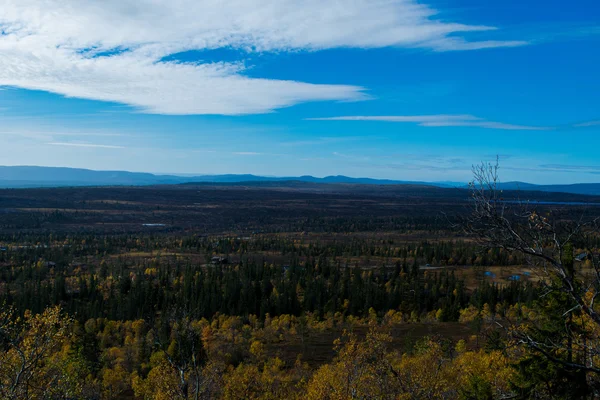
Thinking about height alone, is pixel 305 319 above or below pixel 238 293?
below

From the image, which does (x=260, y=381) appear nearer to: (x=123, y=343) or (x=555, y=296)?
(x=555, y=296)

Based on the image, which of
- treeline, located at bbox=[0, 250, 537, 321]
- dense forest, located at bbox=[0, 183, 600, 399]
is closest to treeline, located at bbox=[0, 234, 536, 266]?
dense forest, located at bbox=[0, 183, 600, 399]

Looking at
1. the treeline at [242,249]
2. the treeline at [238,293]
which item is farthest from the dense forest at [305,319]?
the treeline at [242,249]

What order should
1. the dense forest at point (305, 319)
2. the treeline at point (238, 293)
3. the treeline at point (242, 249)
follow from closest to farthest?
the dense forest at point (305, 319), the treeline at point (238, 293), the treeline at point (242, 249)

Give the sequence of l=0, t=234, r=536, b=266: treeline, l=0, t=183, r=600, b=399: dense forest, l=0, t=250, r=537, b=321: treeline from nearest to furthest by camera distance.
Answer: l=0, t=183, r=600, b=399: dense forest < l=0, t=250, r=537, b=321: treeline < l=0, t=234, r=536, b=266: treeline

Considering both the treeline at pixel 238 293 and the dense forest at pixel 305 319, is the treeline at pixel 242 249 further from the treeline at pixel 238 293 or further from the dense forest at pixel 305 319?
the treeline at pixel 238 293

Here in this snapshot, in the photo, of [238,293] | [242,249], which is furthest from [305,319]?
[242,249]

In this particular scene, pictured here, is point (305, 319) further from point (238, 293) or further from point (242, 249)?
point (242, 249)

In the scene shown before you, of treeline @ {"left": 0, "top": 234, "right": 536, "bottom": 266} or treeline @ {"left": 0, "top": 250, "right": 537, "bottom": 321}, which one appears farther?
treeline @ {"left": 0, "top": 234, "right": 536, "bottom": 266}

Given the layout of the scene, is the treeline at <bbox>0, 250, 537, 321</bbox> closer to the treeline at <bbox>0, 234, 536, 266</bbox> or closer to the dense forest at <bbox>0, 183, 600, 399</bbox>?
the dense forest at <bbox>0, 183, 600, 399</bbox>

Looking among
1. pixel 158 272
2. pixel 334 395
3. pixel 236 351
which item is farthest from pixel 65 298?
pixel 334 395

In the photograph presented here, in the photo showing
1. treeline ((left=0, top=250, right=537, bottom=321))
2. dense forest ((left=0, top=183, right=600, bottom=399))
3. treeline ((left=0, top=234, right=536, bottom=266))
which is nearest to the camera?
dense forest ((left=0, top=183, right=600, bottom=399))

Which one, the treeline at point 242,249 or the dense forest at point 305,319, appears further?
the treeline at point 242,249
